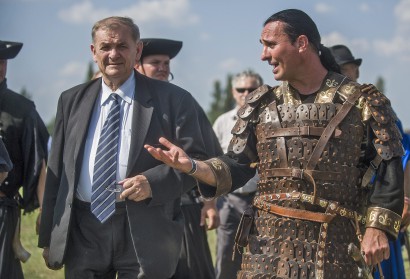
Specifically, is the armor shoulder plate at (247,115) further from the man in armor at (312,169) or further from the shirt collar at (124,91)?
the shirt collar at (124,91)

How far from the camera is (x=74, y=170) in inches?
213

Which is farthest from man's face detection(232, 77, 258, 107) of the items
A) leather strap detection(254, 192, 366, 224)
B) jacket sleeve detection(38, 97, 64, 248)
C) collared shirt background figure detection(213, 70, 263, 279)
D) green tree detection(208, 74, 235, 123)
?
green tree detection(208, 74, 235, 123)

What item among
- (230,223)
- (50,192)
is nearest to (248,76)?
(230,223)

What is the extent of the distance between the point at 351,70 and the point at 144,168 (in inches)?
117

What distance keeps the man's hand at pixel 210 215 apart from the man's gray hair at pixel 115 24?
2.36 meters

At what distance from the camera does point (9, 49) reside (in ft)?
22.4

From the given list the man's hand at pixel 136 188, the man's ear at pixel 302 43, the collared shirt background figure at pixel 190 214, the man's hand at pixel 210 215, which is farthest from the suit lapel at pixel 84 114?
the man's hand at pixel 210 215

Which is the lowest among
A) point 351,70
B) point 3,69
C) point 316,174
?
point 316,174

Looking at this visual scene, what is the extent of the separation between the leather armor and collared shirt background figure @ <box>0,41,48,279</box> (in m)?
2.43

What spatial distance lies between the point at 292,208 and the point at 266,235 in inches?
9.3

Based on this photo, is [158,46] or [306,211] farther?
[158,46]

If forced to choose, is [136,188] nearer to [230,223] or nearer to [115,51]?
[115,51]

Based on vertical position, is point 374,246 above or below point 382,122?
below

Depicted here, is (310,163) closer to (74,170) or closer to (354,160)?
(354,160)
